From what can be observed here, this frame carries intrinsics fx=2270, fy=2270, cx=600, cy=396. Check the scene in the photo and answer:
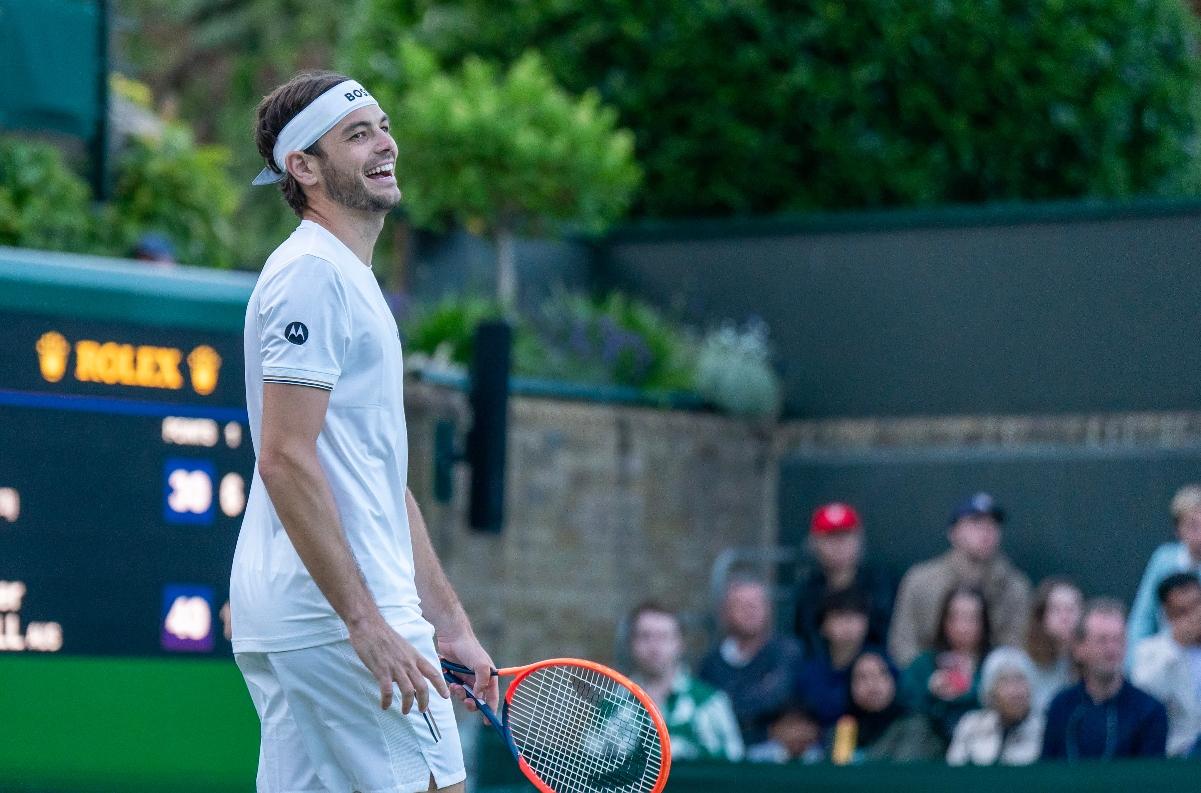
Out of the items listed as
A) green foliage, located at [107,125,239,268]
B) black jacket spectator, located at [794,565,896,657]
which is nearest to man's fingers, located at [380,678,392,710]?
black jacket spectator, located at [794,565,896,657]

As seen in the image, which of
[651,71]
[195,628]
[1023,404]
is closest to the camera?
[195,628]

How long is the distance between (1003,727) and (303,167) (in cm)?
607

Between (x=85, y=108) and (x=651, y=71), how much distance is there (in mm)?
6504

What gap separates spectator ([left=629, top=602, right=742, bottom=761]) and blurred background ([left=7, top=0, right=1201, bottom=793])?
11 cm

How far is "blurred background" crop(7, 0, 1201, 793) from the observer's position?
25.8ft

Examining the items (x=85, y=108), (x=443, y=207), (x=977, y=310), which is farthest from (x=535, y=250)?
(x=85, y=108)

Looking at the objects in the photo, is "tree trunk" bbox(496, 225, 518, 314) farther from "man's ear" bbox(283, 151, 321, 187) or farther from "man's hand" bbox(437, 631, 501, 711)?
"man's ear" bbox(283, 151, 321, 187)

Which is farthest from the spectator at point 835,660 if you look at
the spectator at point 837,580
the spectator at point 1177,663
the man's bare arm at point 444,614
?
the man's bare arm at point 444,614

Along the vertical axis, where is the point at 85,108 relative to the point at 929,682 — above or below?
above

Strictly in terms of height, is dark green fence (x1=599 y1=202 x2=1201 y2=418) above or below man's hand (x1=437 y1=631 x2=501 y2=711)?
above

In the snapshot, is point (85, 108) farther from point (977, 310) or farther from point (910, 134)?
point (910, 134)

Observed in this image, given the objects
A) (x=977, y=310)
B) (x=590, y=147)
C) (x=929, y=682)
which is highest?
(x=590, y=147)

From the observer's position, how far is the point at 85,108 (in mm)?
10469

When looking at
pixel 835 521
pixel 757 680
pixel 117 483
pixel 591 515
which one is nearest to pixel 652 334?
pixel 591 515
